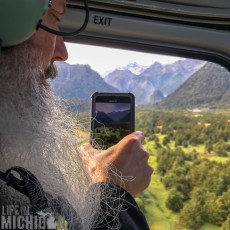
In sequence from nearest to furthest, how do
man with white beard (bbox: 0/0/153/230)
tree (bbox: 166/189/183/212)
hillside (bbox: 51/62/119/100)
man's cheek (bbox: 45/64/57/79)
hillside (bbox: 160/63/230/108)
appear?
man with white beard (bbox: 0/0/153/230) → man's cheek (bbox: 45/64/57/79) → hillside (bbox: 51/62/119/100) → tree (bbox: 166/189/183/212) → hillside (bbox: 160/63/230/108)

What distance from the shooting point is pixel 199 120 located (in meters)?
2.13

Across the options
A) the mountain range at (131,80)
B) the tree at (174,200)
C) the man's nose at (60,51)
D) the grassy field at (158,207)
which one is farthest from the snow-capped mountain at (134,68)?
the man's nose at (60,51)

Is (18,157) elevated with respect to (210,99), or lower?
lower

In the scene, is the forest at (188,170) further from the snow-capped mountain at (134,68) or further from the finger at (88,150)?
the finger at (88,150)

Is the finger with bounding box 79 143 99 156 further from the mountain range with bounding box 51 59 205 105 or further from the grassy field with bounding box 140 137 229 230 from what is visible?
the grassy field with bounding box 140 137 229 230

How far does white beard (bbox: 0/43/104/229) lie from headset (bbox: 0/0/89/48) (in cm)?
7

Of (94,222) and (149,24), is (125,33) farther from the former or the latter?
(94,222)

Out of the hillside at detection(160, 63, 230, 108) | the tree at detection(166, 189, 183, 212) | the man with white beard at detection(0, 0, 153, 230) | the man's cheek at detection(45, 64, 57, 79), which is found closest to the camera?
the man with white beard at detection(0, 0, 153, 230)

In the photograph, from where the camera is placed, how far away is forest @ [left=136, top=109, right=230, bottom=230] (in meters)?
1.97

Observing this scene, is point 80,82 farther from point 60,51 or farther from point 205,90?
point 205,90

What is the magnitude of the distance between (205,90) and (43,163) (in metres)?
1.64

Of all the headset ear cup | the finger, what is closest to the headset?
Answer: the headset ear cup

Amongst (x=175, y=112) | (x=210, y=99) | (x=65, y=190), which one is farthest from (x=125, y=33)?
(x=65, y=190)

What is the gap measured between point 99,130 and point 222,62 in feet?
4.31
